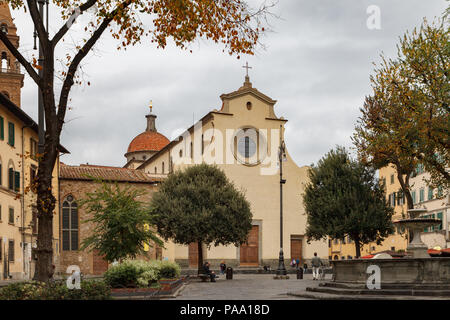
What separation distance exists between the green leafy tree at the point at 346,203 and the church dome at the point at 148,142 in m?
48.9

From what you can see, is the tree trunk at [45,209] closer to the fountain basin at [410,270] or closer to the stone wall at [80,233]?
the fountain basin at [410,270]

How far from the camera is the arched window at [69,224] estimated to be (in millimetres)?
46500

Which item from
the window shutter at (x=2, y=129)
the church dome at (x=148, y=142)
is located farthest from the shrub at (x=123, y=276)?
the church dome at (x=148, y=142)

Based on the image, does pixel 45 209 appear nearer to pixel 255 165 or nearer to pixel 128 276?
pixel 128 276

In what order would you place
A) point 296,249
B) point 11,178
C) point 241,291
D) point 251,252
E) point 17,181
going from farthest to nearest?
point 296,249 → point 251,252 → point 17,181 → point 11,178 → point 241,291

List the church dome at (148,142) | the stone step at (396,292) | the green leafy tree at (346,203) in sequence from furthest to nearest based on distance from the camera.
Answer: the church dome at (148,142)
the green leafy tree at (346,203)
the stone step at (396,292)

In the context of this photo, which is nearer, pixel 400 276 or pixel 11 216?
pixel 400 276

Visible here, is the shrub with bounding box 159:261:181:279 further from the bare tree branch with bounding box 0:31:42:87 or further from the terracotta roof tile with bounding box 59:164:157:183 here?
the terracotta roof tile with bounding box 59:164:157:183

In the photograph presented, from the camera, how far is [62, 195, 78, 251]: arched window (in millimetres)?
46500

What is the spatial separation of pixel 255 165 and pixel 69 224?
16.8 m

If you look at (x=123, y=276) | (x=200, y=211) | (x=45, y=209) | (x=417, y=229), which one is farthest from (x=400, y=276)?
(x=200, y=211)

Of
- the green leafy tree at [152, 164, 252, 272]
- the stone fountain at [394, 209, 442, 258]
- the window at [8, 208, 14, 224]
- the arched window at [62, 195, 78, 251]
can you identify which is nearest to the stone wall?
the arched window at [62, 195, 78, 251]

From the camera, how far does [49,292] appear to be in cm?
1128

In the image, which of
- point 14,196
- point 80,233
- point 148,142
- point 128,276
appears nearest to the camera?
point 128,276
